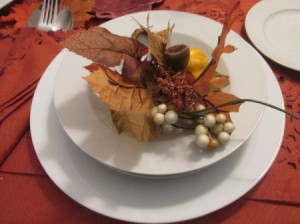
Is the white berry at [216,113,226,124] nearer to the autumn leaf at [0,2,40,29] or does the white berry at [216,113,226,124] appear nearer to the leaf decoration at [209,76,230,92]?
the leaf decoration at [209,76,230,92]

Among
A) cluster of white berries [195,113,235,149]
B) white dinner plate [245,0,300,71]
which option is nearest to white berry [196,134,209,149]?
cluster of white berries [195,113,235,149]

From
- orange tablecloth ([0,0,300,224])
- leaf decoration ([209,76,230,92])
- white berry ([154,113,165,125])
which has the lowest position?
orange tablecloth ([0,0,300,224])

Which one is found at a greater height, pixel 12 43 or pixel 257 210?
pixel 12 43

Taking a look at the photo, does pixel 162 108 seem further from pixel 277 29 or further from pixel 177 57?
pixel 277 29

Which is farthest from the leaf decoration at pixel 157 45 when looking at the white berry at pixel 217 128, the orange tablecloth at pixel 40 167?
the orange tablecloth at pixel 40 167

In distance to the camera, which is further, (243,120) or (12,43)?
(12,43)

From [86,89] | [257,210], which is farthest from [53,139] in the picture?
[257,210]

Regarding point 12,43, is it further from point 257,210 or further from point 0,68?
point 257,210
